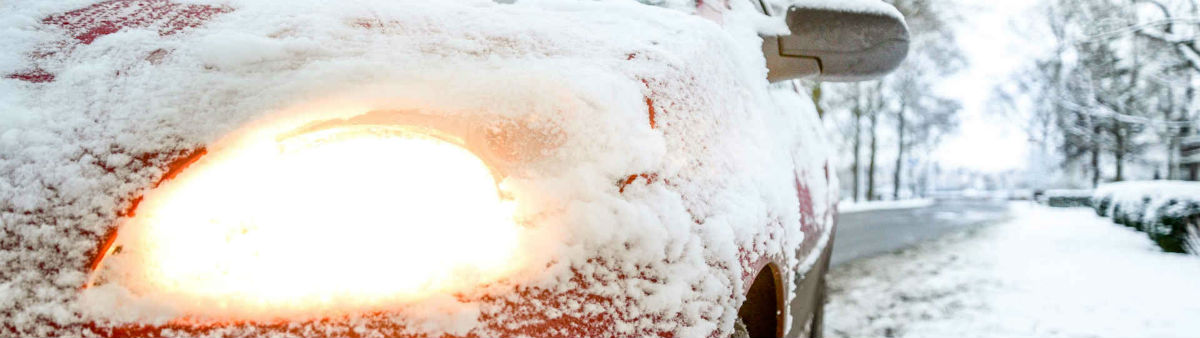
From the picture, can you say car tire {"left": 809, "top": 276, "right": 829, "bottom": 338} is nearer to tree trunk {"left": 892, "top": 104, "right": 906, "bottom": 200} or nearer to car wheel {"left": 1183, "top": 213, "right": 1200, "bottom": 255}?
car wheel {"left": 1183, "top": 213, "right": 1200, "bottom": 255}

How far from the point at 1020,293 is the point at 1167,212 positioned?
135 inches

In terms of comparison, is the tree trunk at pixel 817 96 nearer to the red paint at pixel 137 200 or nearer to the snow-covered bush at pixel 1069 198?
the snow-covered bush at pixel 1069 198

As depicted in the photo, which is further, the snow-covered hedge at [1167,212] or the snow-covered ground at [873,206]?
the snow-covered ground at [873,206]

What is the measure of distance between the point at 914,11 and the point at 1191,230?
13.5m

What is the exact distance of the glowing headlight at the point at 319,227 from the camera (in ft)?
2.82

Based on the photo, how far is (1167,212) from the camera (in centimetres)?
645

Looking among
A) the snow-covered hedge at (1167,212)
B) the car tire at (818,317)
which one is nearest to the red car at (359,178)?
the car tire at (818,317)

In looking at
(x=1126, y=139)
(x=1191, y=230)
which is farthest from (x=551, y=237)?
(x=1126, y=139)

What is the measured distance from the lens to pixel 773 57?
1798 millimetres

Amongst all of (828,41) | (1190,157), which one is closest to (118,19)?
(828,41)

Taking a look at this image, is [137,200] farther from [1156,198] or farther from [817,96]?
[817,96]

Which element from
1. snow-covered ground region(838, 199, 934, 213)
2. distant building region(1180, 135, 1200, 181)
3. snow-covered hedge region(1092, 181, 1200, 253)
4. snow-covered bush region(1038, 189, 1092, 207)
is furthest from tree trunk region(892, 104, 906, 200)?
snow-covered hedge region(1092, 181, 1200, 253)

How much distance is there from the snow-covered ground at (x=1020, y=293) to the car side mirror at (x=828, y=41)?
6.90ft

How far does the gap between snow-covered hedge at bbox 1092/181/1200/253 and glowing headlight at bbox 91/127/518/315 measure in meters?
7.67
